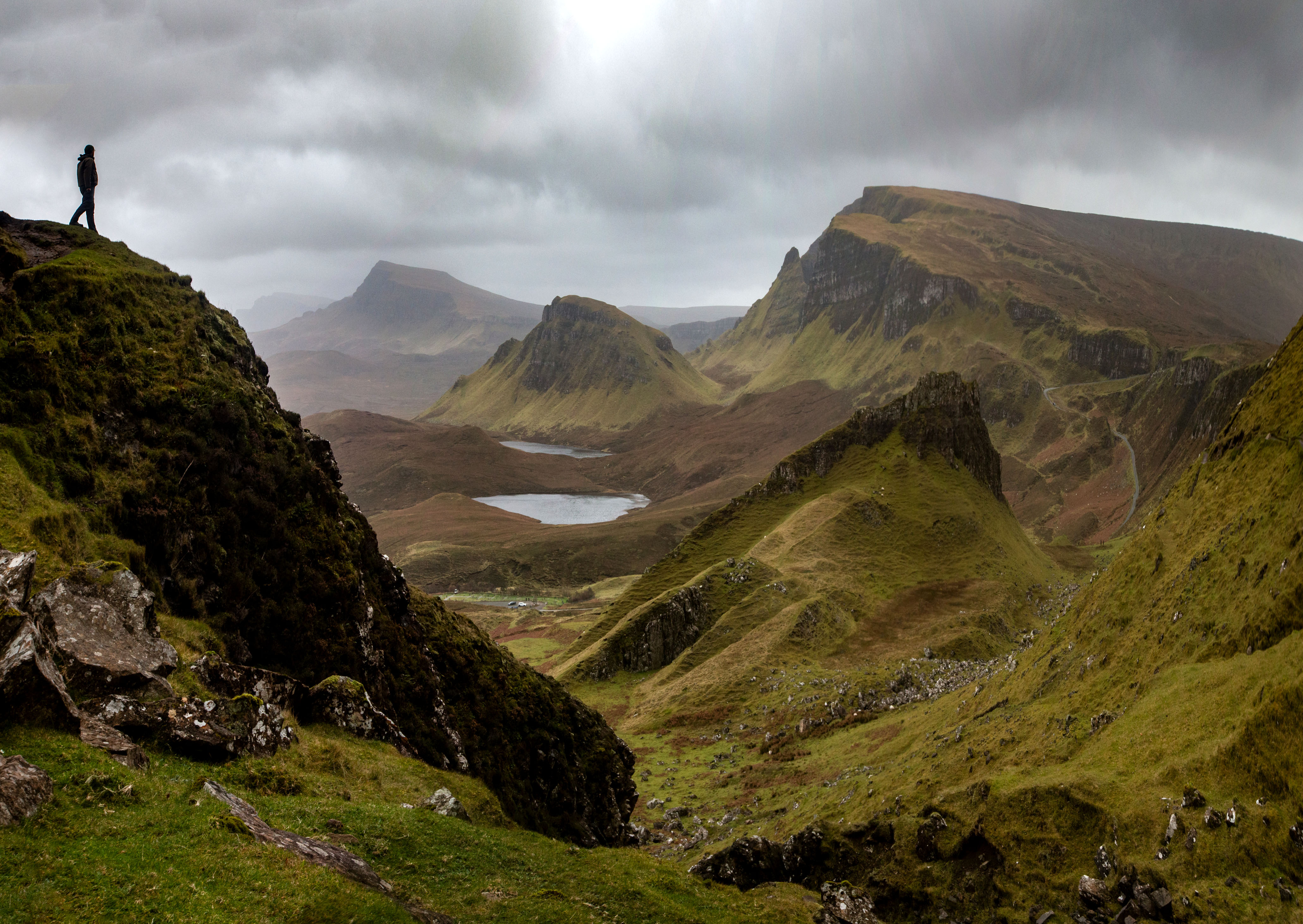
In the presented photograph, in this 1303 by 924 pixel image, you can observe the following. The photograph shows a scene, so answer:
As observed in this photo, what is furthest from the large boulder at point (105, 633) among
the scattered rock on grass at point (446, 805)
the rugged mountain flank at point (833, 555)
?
the rugged mountain flank at point (833, 555)

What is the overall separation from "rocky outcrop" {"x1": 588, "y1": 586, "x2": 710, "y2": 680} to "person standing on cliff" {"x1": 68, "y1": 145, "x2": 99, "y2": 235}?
55751 millimetres

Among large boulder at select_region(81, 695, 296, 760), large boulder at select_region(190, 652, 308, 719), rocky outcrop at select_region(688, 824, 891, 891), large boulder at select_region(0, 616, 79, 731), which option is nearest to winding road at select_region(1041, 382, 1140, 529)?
rocky outcrop at select_region(688, 824, 891, 891)

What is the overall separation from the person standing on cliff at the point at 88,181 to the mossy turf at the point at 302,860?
28.6 metres

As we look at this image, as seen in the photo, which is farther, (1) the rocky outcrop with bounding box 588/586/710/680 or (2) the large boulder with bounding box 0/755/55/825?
(1) the rocky outcrop with bounding box 588/586/710/680

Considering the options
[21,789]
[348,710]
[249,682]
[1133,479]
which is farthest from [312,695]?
[1133,479]

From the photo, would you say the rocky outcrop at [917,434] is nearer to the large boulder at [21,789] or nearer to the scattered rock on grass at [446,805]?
the scattered rock on grass at [446,805]

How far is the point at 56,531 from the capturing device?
2084 cm

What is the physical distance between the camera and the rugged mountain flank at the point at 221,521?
24156mm

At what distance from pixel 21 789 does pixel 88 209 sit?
34.5m

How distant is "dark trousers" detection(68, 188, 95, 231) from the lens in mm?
35531

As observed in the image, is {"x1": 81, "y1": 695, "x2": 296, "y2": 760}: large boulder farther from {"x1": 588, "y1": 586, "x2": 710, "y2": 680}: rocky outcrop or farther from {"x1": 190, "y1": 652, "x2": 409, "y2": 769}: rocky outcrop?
{"x1": 588, "y1": 586, "x2": 710, "y2": 680}: rocky outcrop

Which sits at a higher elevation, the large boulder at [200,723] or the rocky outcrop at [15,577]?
the rocky outcrop at [15,577]

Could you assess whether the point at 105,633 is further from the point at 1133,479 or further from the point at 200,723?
the point at 1133,479

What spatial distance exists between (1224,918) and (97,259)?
45811 mm
